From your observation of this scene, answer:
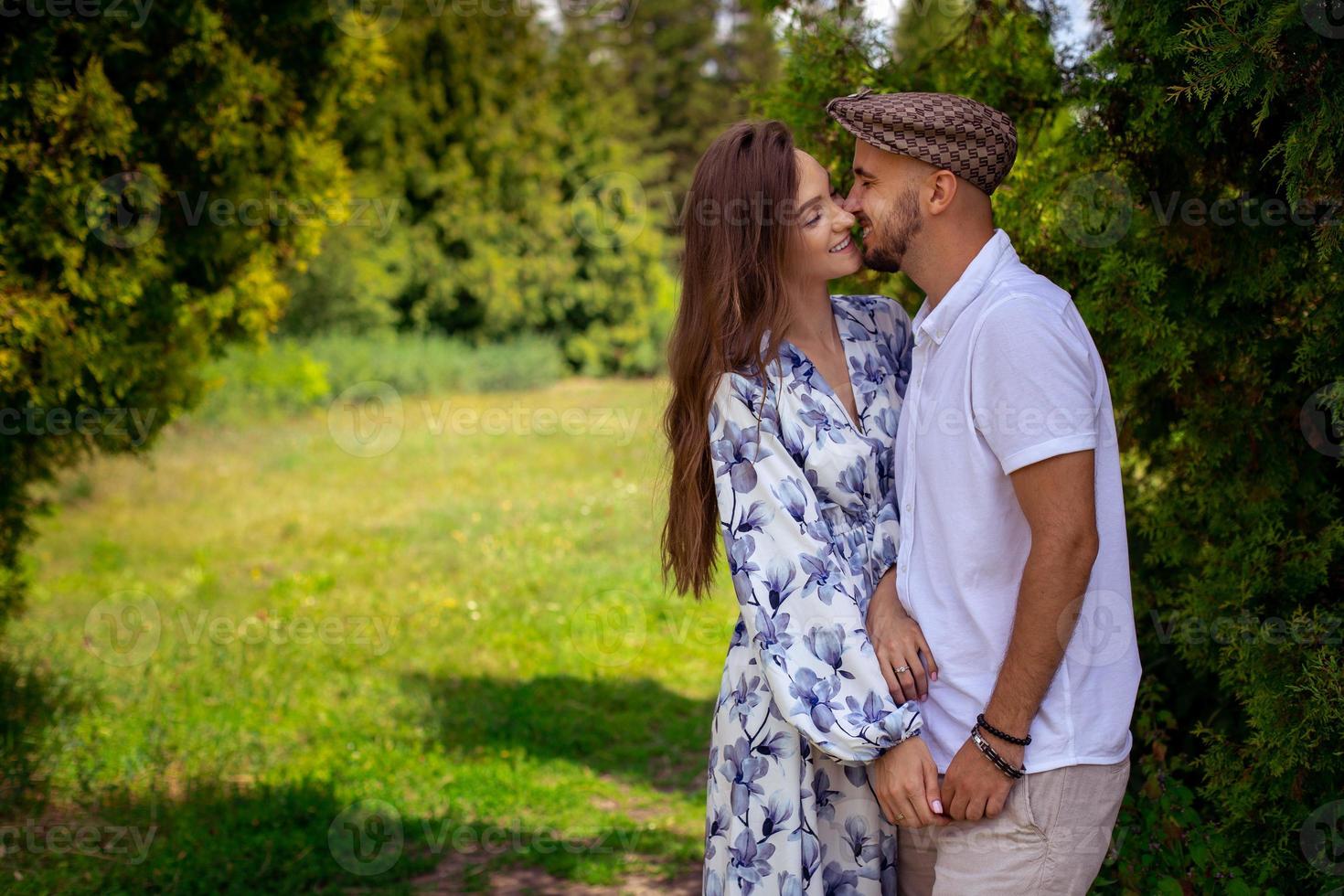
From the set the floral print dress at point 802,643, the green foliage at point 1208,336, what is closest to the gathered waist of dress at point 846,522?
the floral print dress at point 802,643

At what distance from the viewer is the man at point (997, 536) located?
6.44 feet

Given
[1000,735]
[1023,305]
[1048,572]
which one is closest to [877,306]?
[1023,305]

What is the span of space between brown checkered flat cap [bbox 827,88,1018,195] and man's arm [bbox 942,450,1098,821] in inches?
24.5

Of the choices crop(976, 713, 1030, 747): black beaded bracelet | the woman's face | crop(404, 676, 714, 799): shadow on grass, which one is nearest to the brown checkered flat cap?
the woman's face

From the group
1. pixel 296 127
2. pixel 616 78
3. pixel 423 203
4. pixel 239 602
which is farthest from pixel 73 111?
pixel 616 78

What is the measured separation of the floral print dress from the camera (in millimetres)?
2174

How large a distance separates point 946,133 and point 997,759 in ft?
3.79

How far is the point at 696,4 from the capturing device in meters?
33.1

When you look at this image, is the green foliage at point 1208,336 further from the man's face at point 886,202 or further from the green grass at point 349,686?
the green grass at point 349,686

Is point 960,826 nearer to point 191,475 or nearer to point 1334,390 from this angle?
point 1334,390

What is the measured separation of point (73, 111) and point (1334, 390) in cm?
438

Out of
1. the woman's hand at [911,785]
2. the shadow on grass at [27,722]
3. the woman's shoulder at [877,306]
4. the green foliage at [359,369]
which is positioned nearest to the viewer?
the woman's hand at [911,785]

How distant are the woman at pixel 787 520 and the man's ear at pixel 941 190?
266 mm

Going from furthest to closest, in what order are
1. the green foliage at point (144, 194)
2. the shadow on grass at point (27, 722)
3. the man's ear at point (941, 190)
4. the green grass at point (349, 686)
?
the shadow on grass at point (27, 722), the green grass at point (349, 686), the green foliage at point (144, 194), the man's ear at point (941, 190)
